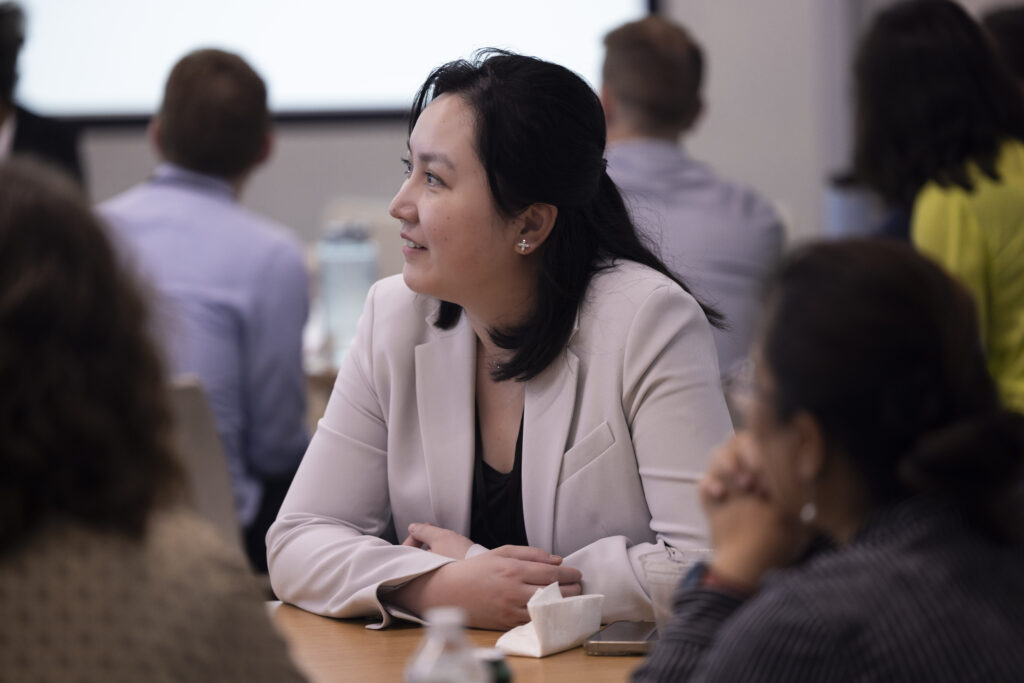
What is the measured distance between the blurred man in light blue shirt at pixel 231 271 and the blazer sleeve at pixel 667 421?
1.53 m

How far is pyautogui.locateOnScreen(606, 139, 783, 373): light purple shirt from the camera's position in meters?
3.51

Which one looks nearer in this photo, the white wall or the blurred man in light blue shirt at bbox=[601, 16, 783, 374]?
the blurred man in light blue shirt at bbox=[601, 16, 783, 374]

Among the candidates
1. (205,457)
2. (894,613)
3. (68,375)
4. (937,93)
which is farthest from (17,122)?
(894,613)

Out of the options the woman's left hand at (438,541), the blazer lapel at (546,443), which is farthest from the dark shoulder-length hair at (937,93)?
the woman's left hand at (438,541)

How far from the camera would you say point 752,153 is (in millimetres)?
6625

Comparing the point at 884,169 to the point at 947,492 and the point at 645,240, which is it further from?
the point at 947,492

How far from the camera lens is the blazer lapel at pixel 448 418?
6.53 feet

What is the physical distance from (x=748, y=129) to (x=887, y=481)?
A: 18.9 feet

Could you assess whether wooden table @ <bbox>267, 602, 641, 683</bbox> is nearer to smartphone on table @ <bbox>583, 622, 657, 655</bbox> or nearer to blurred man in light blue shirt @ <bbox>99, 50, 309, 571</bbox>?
smartphone on table @ <bbox>583, 622, 657, 655</bbox>

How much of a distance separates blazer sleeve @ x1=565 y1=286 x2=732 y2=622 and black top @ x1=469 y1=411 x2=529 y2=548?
0.21 meters

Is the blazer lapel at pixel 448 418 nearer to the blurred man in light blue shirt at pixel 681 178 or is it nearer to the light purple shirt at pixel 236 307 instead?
the light purple shirt at pixel 236 307

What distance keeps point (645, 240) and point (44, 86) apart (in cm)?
494

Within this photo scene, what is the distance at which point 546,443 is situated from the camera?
1953 mm

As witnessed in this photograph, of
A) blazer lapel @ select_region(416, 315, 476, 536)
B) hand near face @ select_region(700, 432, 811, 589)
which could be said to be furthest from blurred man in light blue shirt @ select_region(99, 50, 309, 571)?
hand near face @ select_region(700, 432, 811, 589)
